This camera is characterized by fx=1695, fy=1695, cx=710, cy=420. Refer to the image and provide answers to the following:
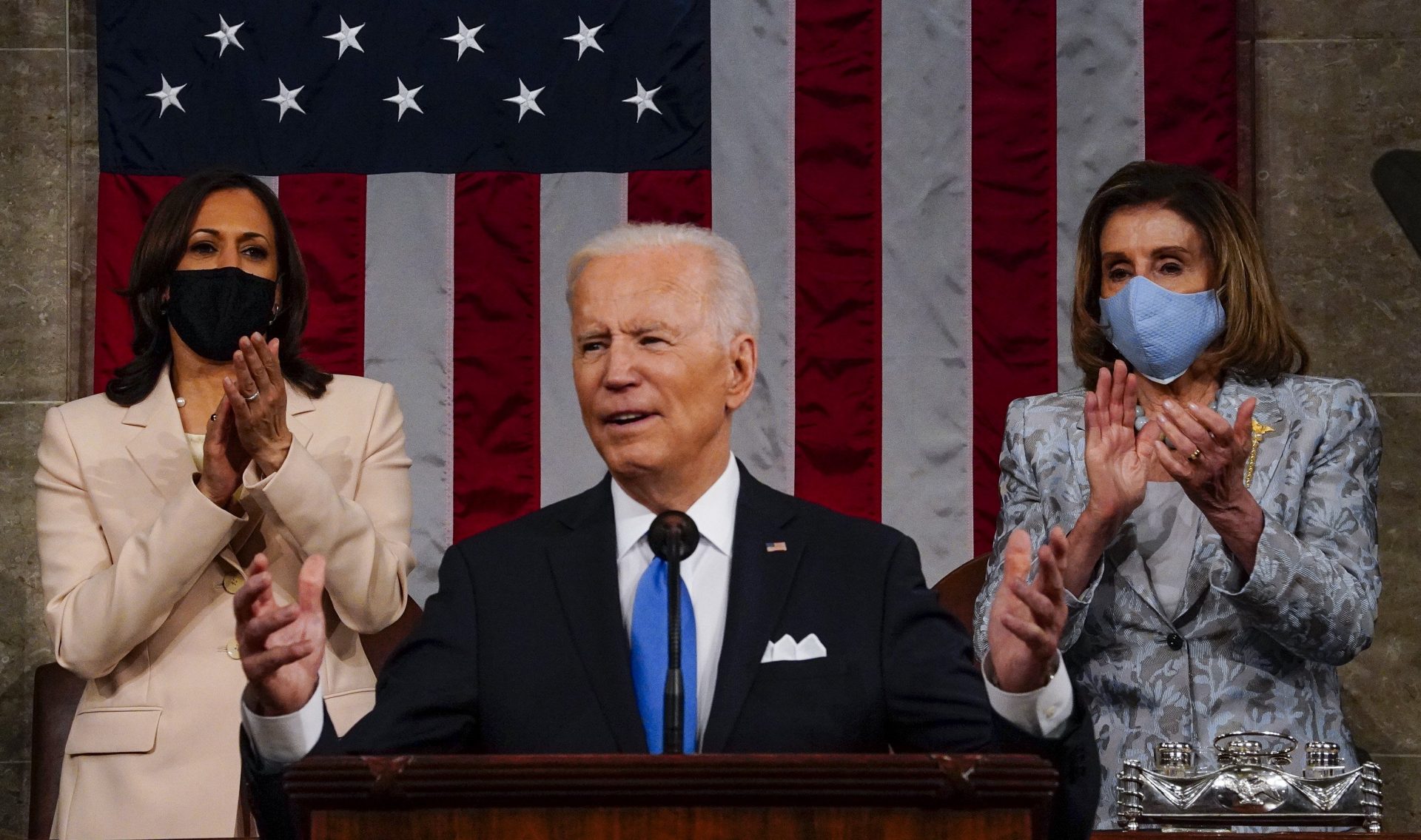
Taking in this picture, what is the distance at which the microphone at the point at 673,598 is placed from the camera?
77.3 inches

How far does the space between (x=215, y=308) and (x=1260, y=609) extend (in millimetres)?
2027

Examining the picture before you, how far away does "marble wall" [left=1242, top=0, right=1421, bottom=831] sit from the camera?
443 centimetres

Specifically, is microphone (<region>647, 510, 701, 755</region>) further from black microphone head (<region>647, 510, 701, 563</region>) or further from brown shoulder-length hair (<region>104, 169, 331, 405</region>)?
brown shoulder-length hair (<region>104, 169, 331, 405</region>)

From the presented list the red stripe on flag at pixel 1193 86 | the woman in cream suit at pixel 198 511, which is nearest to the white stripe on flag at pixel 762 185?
the red stripe on flag at pixel 1193 86

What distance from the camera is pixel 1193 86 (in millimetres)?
4457

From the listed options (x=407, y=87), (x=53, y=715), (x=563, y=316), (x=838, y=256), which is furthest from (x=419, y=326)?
(x=53, y=715)

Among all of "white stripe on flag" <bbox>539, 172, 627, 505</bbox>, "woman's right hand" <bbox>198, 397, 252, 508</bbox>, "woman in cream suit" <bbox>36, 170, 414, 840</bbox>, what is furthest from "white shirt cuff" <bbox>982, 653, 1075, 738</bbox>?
"white stripe on flag" <bbox>539, 172, 627, 505</bbox>

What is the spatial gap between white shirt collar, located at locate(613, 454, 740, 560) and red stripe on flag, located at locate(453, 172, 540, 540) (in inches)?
76.5

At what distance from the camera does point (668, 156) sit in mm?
4516

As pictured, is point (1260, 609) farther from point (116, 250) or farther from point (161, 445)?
point (116, 250)

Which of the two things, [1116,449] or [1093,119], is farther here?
[1093,119]

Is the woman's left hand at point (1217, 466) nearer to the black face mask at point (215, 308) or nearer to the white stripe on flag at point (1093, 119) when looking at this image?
the white stripe on flag at point (1093, 119)

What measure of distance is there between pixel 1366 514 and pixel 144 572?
7.22 ft

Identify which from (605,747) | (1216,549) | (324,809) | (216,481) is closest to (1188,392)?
(1216,549)
